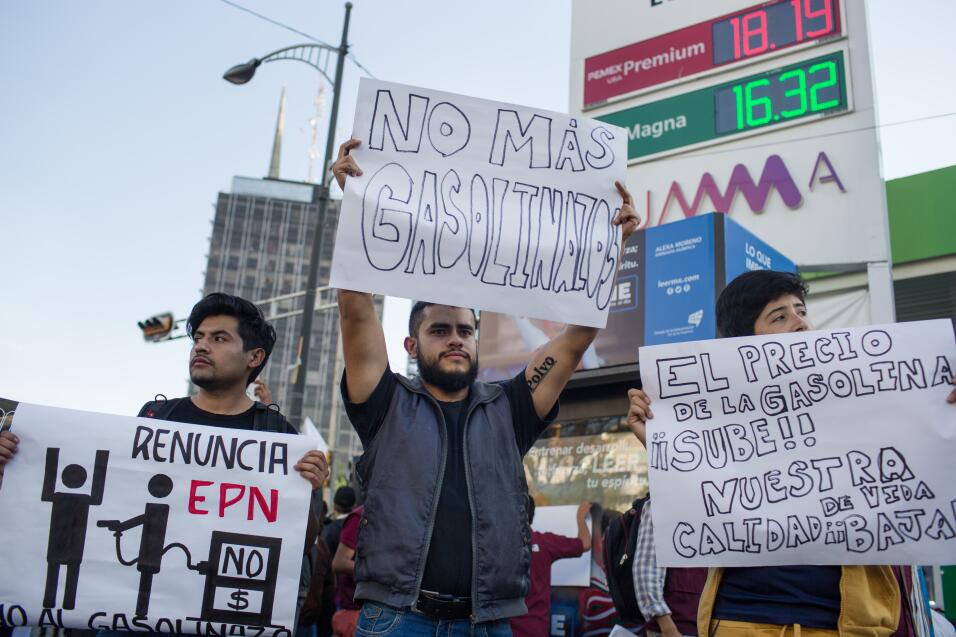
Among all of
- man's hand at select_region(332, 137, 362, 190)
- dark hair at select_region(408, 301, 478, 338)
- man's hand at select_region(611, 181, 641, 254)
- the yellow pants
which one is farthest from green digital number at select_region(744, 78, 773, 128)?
the yellow pants

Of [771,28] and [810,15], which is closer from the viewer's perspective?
[810,15]

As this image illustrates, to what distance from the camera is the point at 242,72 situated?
12.8 meters

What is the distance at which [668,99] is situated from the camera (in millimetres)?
11758

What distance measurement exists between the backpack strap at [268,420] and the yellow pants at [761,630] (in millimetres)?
1872

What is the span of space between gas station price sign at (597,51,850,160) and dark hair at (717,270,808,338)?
7632 mm

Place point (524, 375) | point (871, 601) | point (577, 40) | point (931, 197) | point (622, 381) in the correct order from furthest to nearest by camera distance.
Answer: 1. point (577, 40)
2. point (931, 197)
3. point (622, 381)
4. point (524, 375)
5. point (871, 601)

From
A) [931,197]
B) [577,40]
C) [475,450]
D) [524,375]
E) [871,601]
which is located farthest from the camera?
[577,40]

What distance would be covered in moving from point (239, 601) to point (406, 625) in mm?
780

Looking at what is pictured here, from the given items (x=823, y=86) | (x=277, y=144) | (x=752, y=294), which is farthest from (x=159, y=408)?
(x=277, y=144)

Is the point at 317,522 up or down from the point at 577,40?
down

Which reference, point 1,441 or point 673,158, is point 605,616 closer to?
point 1,441

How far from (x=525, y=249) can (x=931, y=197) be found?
799 cm

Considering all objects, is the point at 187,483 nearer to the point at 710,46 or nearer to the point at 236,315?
the point at 236,315

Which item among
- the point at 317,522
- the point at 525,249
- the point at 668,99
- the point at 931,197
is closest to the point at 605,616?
the point at 317,522
